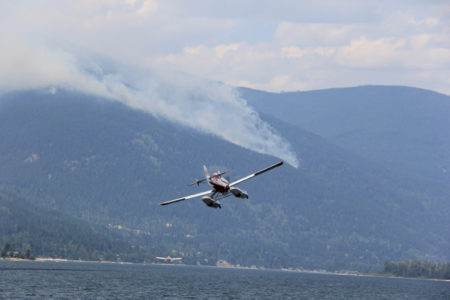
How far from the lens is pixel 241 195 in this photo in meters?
141

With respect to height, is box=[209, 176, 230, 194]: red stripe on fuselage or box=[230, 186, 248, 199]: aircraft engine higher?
box=[209, 176, 230, 194]: red stripe on fuselage

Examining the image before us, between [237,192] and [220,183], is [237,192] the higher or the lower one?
the lower one

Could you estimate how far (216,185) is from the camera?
463 ft

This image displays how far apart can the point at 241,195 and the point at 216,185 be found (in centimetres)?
488

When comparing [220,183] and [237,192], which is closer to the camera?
[237,192]

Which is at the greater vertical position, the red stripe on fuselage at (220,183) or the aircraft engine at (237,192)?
the red stripe on fuselage at (220,183)

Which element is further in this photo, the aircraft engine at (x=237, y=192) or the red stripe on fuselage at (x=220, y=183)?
the red stripe on fuselage at (x=220, y=183)

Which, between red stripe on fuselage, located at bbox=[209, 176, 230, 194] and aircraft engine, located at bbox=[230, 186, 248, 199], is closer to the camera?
aircraft engine, located at bbox=[230, 186, 248, 199]
